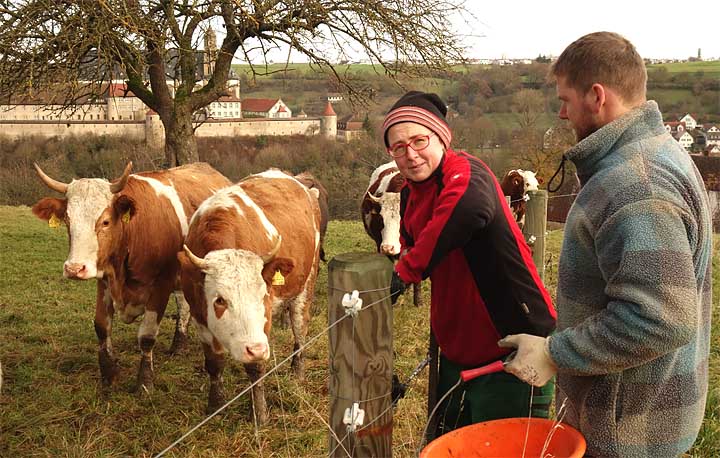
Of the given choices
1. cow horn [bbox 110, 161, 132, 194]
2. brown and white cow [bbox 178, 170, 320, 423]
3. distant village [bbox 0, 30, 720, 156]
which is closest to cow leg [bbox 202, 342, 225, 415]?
brown and white cow [bbox 178, 170, 320, 423]

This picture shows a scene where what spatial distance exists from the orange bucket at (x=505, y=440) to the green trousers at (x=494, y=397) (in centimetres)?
47

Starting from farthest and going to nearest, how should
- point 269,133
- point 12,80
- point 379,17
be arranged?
point 269,133 < point 379,17 < point 12,80

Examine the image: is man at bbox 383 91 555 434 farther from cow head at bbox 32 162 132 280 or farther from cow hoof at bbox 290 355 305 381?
cow head at bbox 32 162 132 280

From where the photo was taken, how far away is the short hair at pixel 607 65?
5.76 ft

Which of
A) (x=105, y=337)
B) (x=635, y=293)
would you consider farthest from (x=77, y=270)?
(x=635, y=293)

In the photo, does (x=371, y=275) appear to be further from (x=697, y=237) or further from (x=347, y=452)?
(x=697, y=237)

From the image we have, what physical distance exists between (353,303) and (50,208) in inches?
159

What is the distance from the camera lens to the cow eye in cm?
420

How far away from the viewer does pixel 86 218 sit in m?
5.12

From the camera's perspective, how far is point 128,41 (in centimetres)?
914

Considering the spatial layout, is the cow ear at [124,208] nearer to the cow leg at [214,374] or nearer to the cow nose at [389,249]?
the cow leg at [214,374]

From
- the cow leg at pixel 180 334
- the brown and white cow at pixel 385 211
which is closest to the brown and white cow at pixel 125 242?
the cow leg at pixel 180 334

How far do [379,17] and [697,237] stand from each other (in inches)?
374

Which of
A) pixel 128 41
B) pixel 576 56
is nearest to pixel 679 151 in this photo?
pixel 576 56
